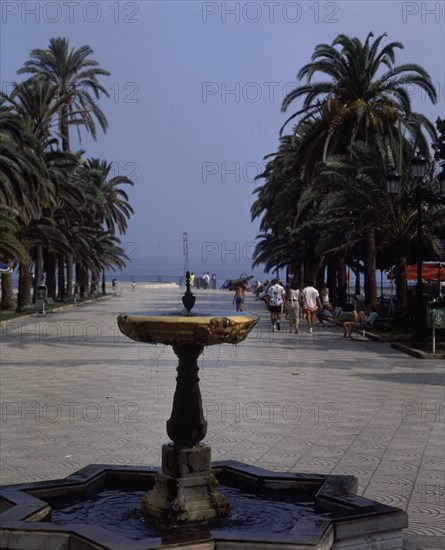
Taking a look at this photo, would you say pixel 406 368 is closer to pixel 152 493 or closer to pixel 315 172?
pixel 152 493

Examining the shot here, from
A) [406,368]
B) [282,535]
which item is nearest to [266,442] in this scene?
[282,535]

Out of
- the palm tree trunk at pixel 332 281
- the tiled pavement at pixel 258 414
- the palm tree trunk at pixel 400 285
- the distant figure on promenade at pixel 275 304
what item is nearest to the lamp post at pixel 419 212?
the tiled pavement at pixel 258 414

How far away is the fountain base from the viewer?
5.05 meters

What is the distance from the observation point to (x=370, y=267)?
30.2 meters

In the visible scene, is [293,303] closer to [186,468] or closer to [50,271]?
[186,468]

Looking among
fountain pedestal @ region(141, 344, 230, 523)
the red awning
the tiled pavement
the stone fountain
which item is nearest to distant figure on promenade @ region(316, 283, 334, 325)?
the red awning

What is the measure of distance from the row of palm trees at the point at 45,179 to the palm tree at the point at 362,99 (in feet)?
33.1

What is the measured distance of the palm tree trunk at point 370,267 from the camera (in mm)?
29531

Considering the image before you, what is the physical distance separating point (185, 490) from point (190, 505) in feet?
0.29

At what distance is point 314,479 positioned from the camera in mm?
5758

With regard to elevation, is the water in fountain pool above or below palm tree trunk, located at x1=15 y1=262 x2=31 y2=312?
below

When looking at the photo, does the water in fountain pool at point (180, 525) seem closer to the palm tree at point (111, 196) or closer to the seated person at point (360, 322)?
the seated person at point (360, 322)

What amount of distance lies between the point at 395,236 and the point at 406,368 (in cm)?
1078

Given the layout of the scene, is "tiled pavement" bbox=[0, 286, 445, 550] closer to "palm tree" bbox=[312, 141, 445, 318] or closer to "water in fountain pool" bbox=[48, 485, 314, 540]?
"water in fountain pool" bbox=[48, 485, 314, 540]
